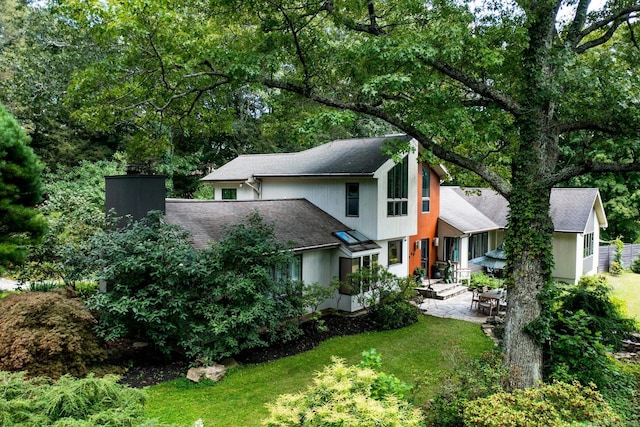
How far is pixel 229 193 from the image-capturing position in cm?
2144

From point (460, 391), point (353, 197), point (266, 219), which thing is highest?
point (353, 197)

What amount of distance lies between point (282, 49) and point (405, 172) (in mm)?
7946

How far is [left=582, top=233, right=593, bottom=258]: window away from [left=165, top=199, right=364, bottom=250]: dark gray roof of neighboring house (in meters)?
13.4

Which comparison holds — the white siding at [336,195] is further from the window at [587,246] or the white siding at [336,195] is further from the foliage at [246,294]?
the window at [587,246]

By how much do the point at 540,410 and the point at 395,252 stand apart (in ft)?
37.1

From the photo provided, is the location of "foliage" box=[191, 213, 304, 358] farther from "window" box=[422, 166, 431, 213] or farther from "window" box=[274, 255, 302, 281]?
"window" box=[422, 166, 431, 213]

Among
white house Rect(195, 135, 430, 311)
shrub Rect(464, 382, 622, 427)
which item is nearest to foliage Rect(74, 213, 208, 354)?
white house Rect(195, 135, 430, 311)

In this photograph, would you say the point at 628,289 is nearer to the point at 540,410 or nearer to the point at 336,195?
A: the point at 336,195

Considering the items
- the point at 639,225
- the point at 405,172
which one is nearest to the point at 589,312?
the point at 405,172

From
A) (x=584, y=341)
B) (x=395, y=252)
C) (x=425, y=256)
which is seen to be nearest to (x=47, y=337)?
(x=584, y=341)

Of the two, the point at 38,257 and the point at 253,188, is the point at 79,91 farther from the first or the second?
the point at 253,188

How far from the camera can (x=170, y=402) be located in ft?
24.9

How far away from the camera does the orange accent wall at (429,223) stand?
1836 centimetres

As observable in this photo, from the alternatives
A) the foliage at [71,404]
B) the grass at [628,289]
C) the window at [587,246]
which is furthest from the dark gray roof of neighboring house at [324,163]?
the window at [587,246]
